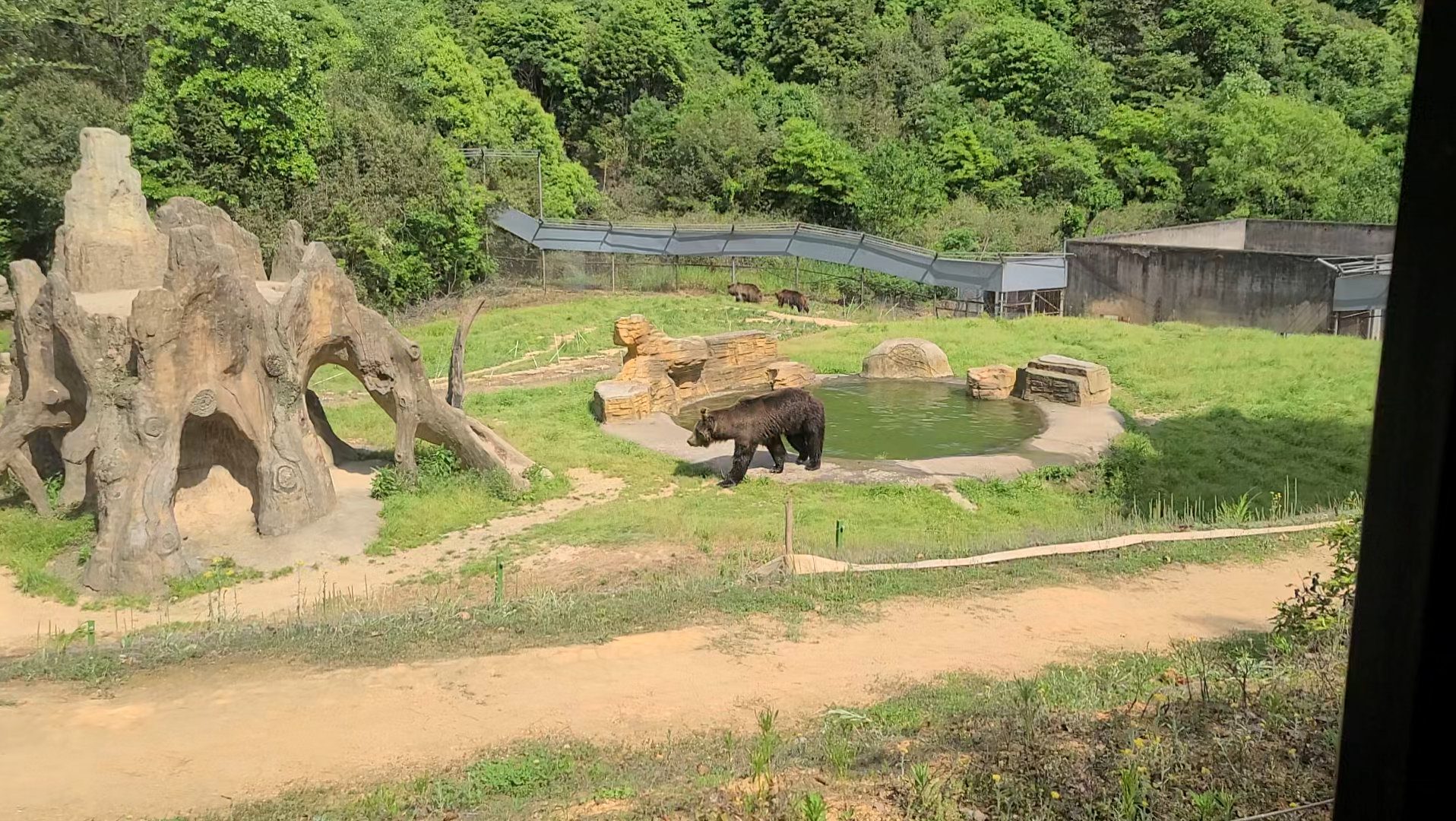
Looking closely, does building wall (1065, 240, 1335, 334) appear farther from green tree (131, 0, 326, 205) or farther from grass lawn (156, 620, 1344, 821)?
grass lawn (156, 620, 1344, 821)

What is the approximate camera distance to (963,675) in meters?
9.05

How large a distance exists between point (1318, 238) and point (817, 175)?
19733 mm

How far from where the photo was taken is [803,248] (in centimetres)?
3916

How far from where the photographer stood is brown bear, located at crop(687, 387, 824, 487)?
18188mm

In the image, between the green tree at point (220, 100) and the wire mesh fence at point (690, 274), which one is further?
the wire mesh fence at point (690, 274)

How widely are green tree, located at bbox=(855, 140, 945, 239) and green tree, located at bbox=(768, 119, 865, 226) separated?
808 millimetres

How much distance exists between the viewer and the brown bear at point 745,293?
37.6m

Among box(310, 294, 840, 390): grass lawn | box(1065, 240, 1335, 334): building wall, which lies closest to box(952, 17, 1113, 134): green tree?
box(1065, 240, 1335, 334): building wall

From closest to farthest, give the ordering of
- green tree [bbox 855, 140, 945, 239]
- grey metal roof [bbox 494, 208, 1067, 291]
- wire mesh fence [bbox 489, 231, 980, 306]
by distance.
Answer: grey metal roof [bbox 494, 208, 1067, 291] → wire mesh fence [bbox 489, 231, 980, 306] → green tree [bbox 855, 140, 945, 239]

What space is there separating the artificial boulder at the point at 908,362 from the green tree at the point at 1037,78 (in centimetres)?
2945

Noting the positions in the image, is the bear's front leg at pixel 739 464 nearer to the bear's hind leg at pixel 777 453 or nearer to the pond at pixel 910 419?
the bear's hind leg at pixel 777 453

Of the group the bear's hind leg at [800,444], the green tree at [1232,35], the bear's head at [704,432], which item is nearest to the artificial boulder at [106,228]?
the bear's head at [704,432]

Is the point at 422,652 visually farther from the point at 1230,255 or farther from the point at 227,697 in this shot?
the point at 1230,255

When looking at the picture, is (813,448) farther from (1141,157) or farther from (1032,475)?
(1141,157)
